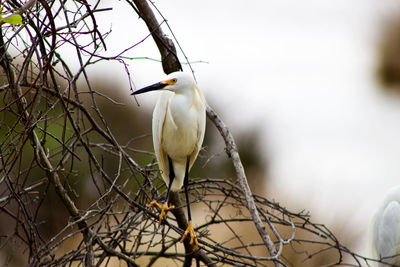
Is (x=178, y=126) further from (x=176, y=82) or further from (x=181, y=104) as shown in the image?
(x=176, y=82)

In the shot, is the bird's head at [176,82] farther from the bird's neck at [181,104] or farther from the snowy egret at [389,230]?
the snowy egret at [389,230]

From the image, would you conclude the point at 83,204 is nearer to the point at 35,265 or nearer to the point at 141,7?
the point at 141,7

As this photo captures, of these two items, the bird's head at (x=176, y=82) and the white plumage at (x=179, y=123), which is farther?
the white plumage at (x=179, y=123)

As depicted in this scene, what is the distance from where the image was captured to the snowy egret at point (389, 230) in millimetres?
2566

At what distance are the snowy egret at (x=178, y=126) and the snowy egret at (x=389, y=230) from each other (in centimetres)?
117

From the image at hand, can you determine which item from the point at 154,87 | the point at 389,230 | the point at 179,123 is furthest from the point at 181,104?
the point at 389,230

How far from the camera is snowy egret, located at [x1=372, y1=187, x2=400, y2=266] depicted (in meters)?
2.57

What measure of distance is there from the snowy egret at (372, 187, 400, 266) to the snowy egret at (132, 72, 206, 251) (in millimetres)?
1172

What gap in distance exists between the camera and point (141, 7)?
1.67m

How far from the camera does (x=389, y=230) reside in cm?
258

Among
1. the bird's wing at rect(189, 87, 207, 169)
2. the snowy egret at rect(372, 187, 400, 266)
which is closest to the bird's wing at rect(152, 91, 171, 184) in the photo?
the bird's wing at rect(189, 87, 207, 169)

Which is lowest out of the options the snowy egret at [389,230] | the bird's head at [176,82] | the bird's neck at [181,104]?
the snowy egret at [389,230]

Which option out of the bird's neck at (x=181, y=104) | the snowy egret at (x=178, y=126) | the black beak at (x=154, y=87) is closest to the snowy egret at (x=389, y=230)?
the snowy egret at (x=178, y=126)

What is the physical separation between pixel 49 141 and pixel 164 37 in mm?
2798
